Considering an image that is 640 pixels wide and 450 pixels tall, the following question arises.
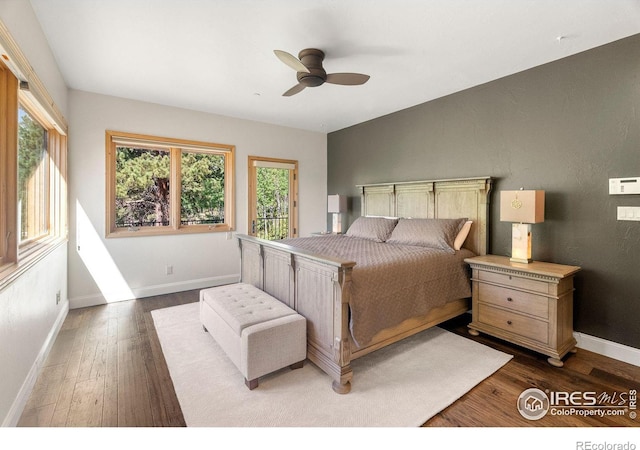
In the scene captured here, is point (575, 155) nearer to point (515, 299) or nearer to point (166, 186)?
point (515, 299)

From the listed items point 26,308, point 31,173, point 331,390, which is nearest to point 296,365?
point 331,390

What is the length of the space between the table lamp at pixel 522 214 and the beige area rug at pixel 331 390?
987 mm

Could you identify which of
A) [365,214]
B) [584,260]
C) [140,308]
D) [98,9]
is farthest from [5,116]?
[584,260]

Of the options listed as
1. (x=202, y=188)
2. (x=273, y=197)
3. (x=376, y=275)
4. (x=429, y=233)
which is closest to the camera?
(x=376, y=275)

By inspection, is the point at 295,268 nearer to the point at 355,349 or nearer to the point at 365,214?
the point at 355,349

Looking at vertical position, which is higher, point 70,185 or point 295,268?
point 70,185

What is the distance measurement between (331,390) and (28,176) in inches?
A: 118

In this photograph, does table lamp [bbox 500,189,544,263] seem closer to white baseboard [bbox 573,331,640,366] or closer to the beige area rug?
white baseboard [bbox 573,331,640,366]

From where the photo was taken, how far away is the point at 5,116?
180 centimetres

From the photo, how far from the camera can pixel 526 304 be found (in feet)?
8.31

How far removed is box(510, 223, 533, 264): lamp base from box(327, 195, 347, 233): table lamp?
278 centimetres

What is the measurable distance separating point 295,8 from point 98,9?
143 cm

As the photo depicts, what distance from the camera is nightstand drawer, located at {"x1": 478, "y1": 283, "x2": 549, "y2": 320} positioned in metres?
2.45

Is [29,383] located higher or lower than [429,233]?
lower
